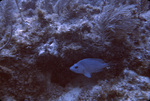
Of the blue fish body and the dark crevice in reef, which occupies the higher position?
the blue fish body

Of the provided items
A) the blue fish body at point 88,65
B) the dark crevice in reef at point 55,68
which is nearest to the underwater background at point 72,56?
the dark crevice in reef at point 55,68

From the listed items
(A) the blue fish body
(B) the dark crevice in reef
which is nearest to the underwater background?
(B) the dark crevice in reef

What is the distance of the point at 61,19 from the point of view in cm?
296

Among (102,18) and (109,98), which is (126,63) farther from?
(102,18)

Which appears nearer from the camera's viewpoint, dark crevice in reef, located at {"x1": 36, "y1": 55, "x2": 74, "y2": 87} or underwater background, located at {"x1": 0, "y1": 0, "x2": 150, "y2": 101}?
underwater background, located at {"x1": 0, "y1": 0, "x2": 150, "y2": 101}

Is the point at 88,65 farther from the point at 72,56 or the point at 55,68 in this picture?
the point at 55,68

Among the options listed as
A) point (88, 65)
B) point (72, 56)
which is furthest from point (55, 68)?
point (88, 65)

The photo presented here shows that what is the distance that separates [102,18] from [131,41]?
972mm

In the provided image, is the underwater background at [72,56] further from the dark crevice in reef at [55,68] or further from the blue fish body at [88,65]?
the blue fish body at [88,65]

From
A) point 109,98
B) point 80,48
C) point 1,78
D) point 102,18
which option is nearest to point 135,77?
point 109,98

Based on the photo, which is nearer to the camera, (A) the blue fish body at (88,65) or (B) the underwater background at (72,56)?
(A) the blue fish body at (88,65)

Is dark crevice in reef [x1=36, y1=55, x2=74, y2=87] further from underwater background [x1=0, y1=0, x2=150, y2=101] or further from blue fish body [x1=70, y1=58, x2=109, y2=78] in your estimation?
blue fish body [x1=70, y1=58, x2=109, y2=78]

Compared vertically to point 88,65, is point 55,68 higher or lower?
lower

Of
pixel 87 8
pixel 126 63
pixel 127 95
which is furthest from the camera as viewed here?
pixel 87 8
